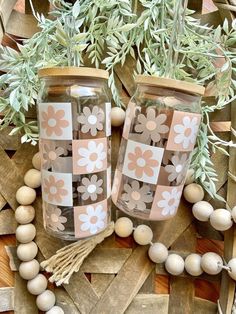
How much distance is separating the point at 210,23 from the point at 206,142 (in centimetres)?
16

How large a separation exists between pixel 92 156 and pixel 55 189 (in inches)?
2.3

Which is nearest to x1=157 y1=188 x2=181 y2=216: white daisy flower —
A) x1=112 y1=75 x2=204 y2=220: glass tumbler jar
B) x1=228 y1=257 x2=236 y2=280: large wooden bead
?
x1=112 y1=75 x2=204 y2=220: glass tumbler jar

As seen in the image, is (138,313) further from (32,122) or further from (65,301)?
(32,122)

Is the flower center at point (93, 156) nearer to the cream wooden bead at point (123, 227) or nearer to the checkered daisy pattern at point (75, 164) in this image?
the checkered daisy pattern at point (75, 164)

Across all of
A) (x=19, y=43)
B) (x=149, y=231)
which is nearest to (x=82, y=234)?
(x=149, y=231)

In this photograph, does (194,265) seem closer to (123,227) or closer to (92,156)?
(123,227)

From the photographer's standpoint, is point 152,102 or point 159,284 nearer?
point 152,102

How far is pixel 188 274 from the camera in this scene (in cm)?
52

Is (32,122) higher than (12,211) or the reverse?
higher

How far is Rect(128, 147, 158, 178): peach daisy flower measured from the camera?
43cm

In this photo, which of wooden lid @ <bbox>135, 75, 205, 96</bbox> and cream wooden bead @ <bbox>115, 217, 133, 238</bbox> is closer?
wooden lid @ <bbox>135, 75, 205, 96</bbox>

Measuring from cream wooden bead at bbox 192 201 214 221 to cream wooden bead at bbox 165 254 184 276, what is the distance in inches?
2.5

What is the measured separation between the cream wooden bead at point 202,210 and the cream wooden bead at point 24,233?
0.72ft

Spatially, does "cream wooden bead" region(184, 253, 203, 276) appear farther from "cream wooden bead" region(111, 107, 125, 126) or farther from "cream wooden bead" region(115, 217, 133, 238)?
"cream wooden bead" region(111, 107, 125, 126)
